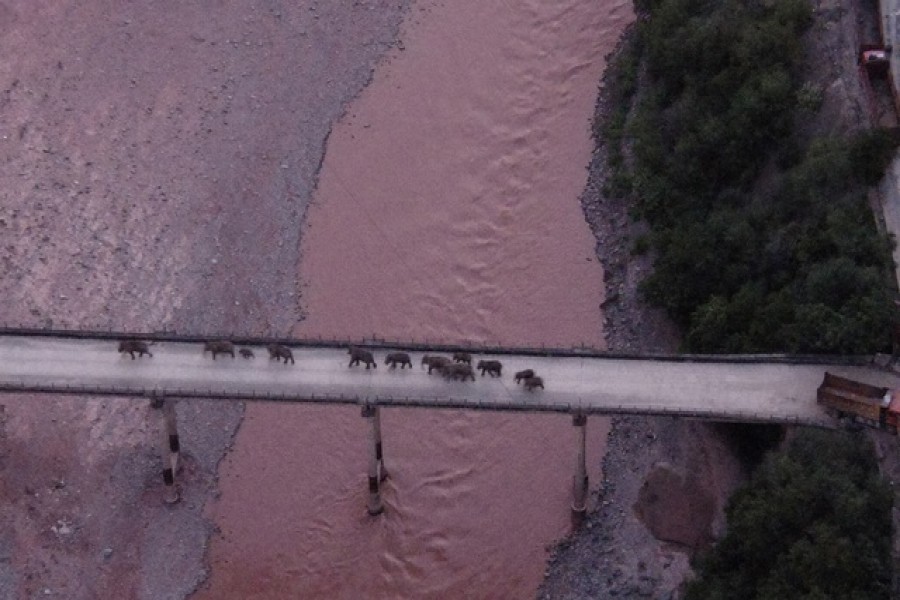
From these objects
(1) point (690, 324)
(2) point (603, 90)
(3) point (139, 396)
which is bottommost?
(3) point (139, 396)

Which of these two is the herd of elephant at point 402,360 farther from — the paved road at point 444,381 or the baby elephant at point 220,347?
the paved road at point 444,381

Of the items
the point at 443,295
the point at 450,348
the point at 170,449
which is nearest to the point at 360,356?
the point at 450,348

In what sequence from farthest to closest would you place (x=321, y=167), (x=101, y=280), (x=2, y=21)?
(x=2, y=21) < (x=321, y=167) < (x=101, y=280)

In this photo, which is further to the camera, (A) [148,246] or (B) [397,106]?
(B) [397,106]

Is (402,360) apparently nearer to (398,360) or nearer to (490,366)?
(398,360)

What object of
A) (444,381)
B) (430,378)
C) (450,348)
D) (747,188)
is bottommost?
(444,381)

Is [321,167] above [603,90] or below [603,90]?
below

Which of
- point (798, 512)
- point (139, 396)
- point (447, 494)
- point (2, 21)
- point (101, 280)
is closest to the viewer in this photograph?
point (798, 512)

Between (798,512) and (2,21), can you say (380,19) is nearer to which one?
(2,21)

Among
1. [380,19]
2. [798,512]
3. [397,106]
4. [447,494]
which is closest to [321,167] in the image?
[397,106]
